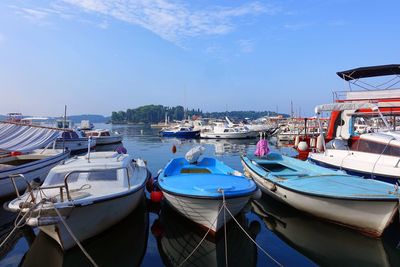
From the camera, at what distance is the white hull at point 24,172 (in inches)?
500

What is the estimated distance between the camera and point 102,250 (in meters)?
8.55

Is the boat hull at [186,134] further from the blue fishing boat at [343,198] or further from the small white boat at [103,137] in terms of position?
the blue fishing boat at [343,198]

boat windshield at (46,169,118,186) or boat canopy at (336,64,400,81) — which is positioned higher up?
boat canopy at (336,64,400,81)

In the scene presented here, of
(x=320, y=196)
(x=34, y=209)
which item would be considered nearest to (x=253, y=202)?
(x=320, y=196)

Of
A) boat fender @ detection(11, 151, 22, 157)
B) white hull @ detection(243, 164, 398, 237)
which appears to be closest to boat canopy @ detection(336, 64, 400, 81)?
white hull @ detection(243, 164, 398, 237)

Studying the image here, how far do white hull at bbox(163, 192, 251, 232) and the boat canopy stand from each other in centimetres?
1622

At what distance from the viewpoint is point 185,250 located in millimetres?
8602

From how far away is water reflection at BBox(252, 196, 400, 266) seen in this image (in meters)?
7.95

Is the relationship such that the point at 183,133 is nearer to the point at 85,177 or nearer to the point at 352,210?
the point at 85,177

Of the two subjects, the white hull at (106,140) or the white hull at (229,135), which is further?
the white hull at (229,135)

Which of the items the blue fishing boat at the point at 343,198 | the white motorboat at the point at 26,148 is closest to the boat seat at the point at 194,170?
the blue fishing boat at the point at 343,198

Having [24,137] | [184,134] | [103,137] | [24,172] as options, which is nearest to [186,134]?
[184,134]

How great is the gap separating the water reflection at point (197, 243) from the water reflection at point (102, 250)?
0.65 metres

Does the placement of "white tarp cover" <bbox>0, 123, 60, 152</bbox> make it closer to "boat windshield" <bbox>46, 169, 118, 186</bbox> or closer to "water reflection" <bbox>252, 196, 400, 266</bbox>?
"boat windshield" <bbox>46, 169, 118, 186</bbox>
